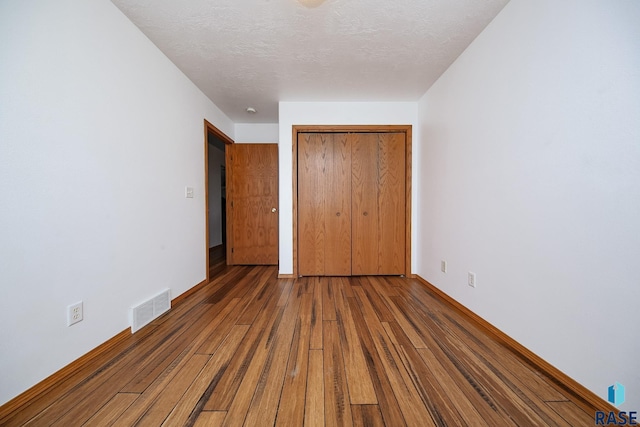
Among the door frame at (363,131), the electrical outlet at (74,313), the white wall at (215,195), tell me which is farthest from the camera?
the white wall at (215,195)

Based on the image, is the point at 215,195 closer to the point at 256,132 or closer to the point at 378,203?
the point at 256,132

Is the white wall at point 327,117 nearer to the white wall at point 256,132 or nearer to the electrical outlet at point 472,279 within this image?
the white wall at point 256,132

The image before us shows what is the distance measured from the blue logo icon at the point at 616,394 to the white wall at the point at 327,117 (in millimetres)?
2163

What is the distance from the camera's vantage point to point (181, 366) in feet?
4.18

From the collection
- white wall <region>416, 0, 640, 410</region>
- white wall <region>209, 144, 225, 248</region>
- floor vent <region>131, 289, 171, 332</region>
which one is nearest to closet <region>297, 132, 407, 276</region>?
white wall <region>416, 0, 640, 410</region>

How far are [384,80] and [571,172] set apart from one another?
6.14 ft

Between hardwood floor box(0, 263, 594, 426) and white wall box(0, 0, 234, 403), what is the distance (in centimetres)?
31

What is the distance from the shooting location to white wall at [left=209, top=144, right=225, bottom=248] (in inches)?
198

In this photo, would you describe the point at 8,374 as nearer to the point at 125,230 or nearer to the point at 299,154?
the point at 125,230

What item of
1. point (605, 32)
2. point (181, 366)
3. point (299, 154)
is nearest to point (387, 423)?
point (181, 366)

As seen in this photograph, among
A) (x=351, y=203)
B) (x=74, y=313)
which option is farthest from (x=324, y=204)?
(x=74, y=313)

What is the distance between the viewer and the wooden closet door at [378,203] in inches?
114

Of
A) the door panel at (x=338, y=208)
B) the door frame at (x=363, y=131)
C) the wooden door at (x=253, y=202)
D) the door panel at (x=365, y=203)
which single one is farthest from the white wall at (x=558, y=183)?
the wooden door at (x=253, y=202)

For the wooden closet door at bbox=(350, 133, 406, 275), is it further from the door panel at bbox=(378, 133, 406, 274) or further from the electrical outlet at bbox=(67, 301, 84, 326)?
the electrical outlet at bbox=(67, 301, 84, 326)
